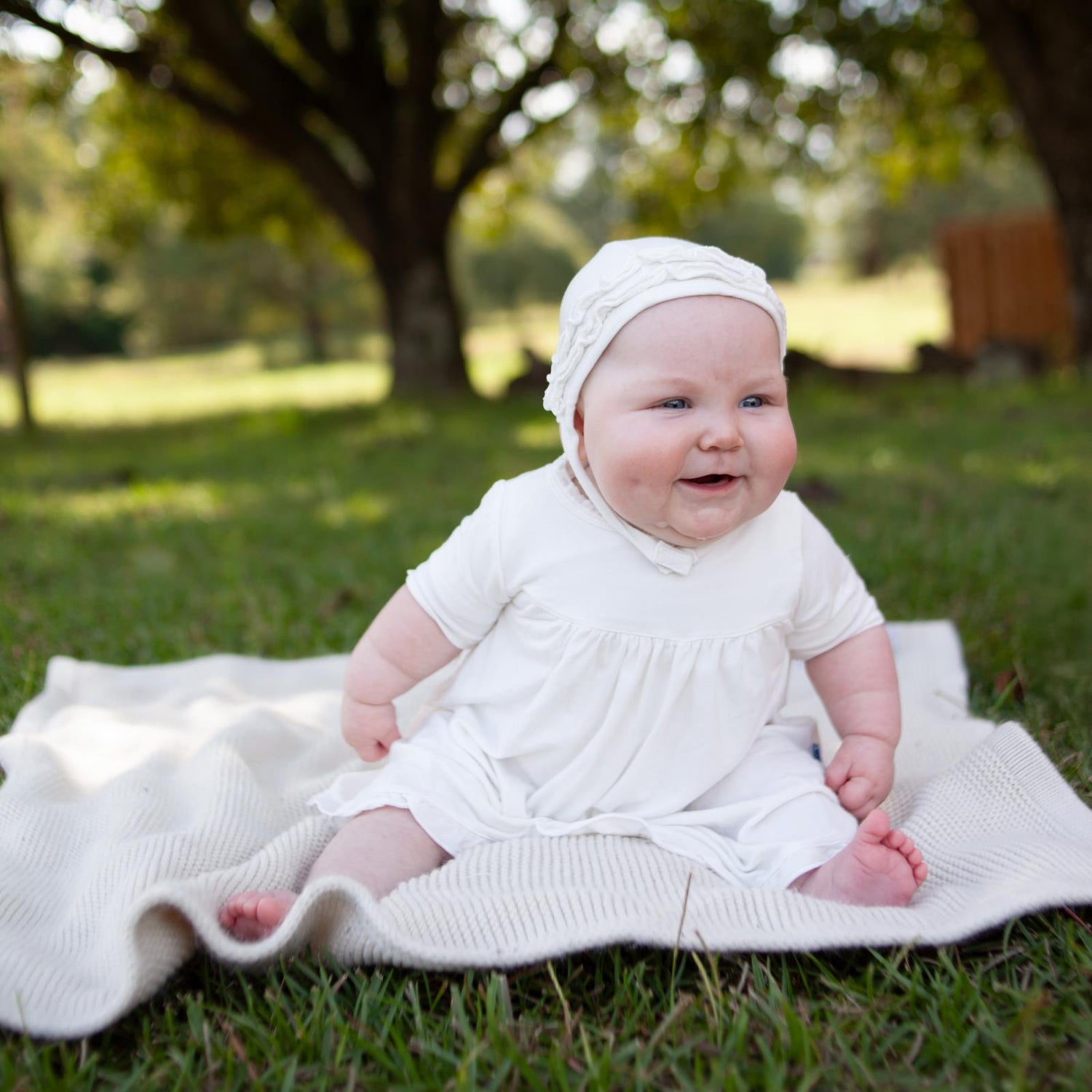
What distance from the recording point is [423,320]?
10492 millimetres

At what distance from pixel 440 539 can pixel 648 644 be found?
2.55 metres

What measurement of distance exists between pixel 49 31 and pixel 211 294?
2232 cm

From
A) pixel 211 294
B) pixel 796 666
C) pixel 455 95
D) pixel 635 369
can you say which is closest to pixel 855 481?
pixel 796 666

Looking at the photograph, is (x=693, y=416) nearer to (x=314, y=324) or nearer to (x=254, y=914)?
(x=254, y=914)

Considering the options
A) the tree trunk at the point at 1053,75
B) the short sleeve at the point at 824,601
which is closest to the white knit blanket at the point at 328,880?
the short sleeve at the point at 824,601

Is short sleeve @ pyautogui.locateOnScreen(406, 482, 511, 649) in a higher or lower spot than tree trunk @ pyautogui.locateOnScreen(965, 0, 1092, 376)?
lower

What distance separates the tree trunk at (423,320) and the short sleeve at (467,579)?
8499 millimetres

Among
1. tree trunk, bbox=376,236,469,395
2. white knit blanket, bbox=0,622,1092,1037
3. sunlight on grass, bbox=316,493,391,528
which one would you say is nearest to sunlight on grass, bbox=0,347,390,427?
tree trunk, bbox=376,236,469,395

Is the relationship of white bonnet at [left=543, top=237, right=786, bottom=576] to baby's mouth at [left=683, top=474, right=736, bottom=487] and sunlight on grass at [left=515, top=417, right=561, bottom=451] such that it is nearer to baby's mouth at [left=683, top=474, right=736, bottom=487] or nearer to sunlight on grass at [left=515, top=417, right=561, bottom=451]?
baby's mouth at [left=683, top=474, right=736, bottom=487]

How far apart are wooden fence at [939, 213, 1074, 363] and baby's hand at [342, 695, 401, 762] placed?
1277 centimetres

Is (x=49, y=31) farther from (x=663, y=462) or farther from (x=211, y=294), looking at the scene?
(x=211, y=294)

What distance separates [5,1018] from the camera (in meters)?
1.46

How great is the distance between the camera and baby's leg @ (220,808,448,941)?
5.48ft

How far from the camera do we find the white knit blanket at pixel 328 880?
1.55 m
